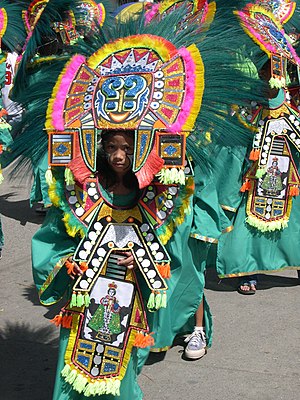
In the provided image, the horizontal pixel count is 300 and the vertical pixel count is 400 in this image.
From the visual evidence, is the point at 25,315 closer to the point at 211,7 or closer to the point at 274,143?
the point at 274,143

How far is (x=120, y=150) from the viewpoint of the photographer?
3.26m

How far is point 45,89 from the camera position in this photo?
3453 millimetres

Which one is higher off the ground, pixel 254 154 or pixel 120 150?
pixel 120 150

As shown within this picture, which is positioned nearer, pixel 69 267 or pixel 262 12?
pixel 69 267

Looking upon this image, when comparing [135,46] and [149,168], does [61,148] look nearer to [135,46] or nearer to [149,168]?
[149,168]

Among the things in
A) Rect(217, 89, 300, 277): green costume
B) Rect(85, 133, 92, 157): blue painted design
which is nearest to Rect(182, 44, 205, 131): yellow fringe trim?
Rect(85, 133, 92, 157): blue painted design

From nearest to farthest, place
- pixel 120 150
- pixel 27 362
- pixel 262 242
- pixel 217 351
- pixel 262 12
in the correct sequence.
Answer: pixel 120 150, pixel 27 362, pixel 217 351, pixel 262 12, pixel 262 242

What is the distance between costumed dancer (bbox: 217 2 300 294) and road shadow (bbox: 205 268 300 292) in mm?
210

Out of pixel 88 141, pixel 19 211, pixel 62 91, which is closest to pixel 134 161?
pixel 88 141

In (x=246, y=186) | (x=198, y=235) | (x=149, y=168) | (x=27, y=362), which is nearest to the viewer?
(x=149, y=168)

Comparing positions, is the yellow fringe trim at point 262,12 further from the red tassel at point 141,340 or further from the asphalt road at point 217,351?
the red tassel at point 141,340

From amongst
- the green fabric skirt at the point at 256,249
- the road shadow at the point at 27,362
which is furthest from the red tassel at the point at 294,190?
the road shadow at the point at 27,362

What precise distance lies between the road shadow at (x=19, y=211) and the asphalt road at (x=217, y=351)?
199 centimetres

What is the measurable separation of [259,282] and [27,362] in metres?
2.31
